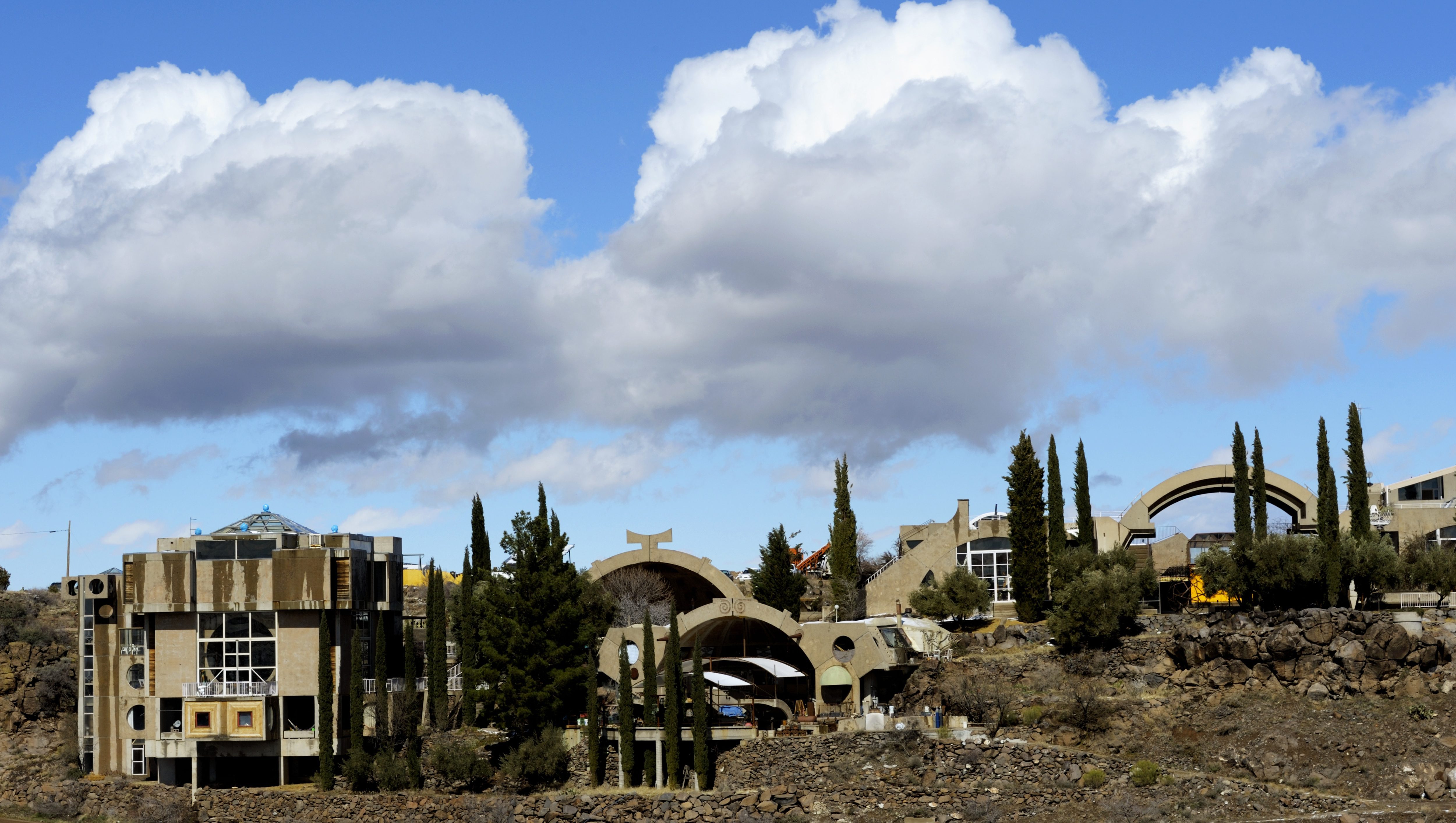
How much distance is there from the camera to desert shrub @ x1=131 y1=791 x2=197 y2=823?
56.4m

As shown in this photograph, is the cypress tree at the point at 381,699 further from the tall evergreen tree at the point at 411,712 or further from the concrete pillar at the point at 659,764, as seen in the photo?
the concrete pillar at the point at 659,764

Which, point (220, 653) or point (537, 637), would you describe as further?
point (220, 653)

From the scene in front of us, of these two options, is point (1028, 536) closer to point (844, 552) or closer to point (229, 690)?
point (844, 552)

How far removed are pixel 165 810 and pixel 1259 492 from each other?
51.6m

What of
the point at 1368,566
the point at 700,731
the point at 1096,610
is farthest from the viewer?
the point at 1368,566

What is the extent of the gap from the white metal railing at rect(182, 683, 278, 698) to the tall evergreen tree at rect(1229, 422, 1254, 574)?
Result: 42907mm

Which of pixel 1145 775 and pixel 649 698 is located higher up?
pixel 649 698

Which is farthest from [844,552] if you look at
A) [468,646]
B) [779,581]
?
[468,646]

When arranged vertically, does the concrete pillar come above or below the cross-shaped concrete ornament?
below

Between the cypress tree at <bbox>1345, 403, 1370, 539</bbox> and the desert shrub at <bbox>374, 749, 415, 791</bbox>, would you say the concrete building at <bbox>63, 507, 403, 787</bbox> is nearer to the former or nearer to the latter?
the desert shrub at <bbox>374, 749, 415, 791</bbox>

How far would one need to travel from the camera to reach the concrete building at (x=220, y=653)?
60.3 metres

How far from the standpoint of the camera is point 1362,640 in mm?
53719

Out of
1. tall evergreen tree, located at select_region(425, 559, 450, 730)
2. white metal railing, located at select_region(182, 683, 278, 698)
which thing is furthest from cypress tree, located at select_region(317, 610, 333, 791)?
tall evergreen tree, located at select_region(425, 559, 450, 730)

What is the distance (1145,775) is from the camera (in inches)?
1892
